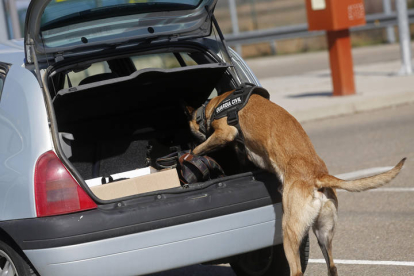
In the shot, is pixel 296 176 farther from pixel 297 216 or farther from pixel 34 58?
pixel 34 58

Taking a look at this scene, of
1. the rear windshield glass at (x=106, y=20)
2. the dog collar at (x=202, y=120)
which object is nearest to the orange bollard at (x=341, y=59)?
the dog collar at (x=202, y=120)

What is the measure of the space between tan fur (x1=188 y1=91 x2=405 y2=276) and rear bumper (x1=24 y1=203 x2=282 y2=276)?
164 mm

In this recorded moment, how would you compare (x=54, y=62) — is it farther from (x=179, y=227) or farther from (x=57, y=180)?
(x=179, y=227)

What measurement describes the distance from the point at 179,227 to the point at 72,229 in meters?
0.58

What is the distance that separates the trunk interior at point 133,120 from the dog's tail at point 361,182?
1088 millimetres

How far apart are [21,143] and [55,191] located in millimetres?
351

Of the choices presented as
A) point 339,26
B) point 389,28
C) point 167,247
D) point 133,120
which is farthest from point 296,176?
point 389,28

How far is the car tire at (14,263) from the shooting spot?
3676mm

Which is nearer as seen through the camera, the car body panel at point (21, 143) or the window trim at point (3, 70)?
the car body panel at point (21, 143)

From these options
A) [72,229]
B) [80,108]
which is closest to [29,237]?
[72,229]

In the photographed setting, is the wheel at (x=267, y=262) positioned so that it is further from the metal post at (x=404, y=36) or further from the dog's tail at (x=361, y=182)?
the metal post at (x=404, y=36)

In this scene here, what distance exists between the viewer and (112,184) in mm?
4156

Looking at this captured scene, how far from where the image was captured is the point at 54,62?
4430 millimetres

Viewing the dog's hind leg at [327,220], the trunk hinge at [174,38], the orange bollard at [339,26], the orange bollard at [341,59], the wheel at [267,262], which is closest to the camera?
the dog's hind leg at [327,220]
